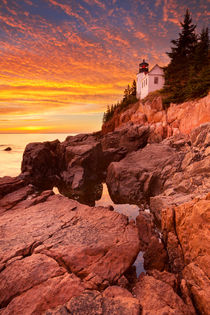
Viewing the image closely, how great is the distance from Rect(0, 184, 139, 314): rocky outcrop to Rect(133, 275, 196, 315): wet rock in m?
0.58

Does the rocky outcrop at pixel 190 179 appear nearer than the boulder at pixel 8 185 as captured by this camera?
Yes

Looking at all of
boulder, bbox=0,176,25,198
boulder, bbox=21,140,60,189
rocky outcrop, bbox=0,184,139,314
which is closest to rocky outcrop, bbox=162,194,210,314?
rocky outcrop, bbox=0,184,139,314

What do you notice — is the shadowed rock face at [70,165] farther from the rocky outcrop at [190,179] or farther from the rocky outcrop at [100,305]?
the rocky outcrop at [100,305]

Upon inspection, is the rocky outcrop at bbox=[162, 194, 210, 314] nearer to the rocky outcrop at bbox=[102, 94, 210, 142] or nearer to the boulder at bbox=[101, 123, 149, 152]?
the rocky outcrop at bbox=[102, 94, 210, 142]

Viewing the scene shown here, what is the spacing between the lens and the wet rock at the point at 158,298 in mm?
5532

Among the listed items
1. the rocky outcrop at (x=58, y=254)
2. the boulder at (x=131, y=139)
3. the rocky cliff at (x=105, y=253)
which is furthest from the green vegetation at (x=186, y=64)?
the rocky outcrop at (x=58, y=254)

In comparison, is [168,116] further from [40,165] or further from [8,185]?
[8,185]

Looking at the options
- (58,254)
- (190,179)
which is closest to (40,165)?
(190,179)

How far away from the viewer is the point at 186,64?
38.7 m

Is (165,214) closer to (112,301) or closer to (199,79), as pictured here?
(112,301)

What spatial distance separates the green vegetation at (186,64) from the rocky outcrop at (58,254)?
1163 inches

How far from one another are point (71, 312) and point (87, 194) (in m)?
17.6

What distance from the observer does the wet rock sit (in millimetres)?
5532

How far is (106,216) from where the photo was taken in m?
11.3
